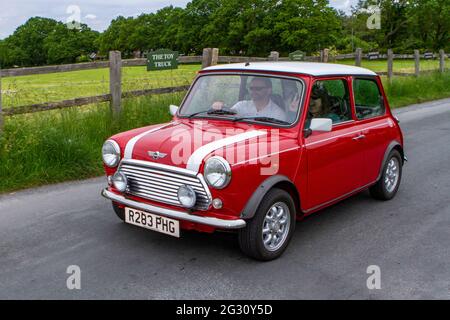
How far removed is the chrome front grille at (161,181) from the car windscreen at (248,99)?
102cm

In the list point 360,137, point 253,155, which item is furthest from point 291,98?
point 360,137

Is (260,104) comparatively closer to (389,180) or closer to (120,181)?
(120,181)

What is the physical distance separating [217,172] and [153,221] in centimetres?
78

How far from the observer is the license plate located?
4328mm

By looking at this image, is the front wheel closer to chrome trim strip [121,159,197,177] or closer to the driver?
chrome trim strip [121,159,197,177]

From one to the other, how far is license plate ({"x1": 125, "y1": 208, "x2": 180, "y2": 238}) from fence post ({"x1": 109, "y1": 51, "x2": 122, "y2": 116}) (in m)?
4.98

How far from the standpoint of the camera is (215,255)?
4586mm

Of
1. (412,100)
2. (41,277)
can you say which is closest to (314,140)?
(41,277)

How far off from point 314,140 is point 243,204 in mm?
1139

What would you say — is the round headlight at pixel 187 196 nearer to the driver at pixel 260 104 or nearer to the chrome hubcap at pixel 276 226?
the chrome hubcap at pixel 276 226

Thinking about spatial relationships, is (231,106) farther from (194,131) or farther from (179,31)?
(179,31)

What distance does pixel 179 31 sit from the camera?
93.6 meters

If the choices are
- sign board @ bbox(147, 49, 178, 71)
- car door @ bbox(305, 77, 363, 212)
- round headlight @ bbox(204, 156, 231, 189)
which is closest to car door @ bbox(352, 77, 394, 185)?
car door @ bbox(305, 77, 363, 212)

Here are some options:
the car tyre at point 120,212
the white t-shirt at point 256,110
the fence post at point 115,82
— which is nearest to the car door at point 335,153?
the white t-shirt at point 256,110
